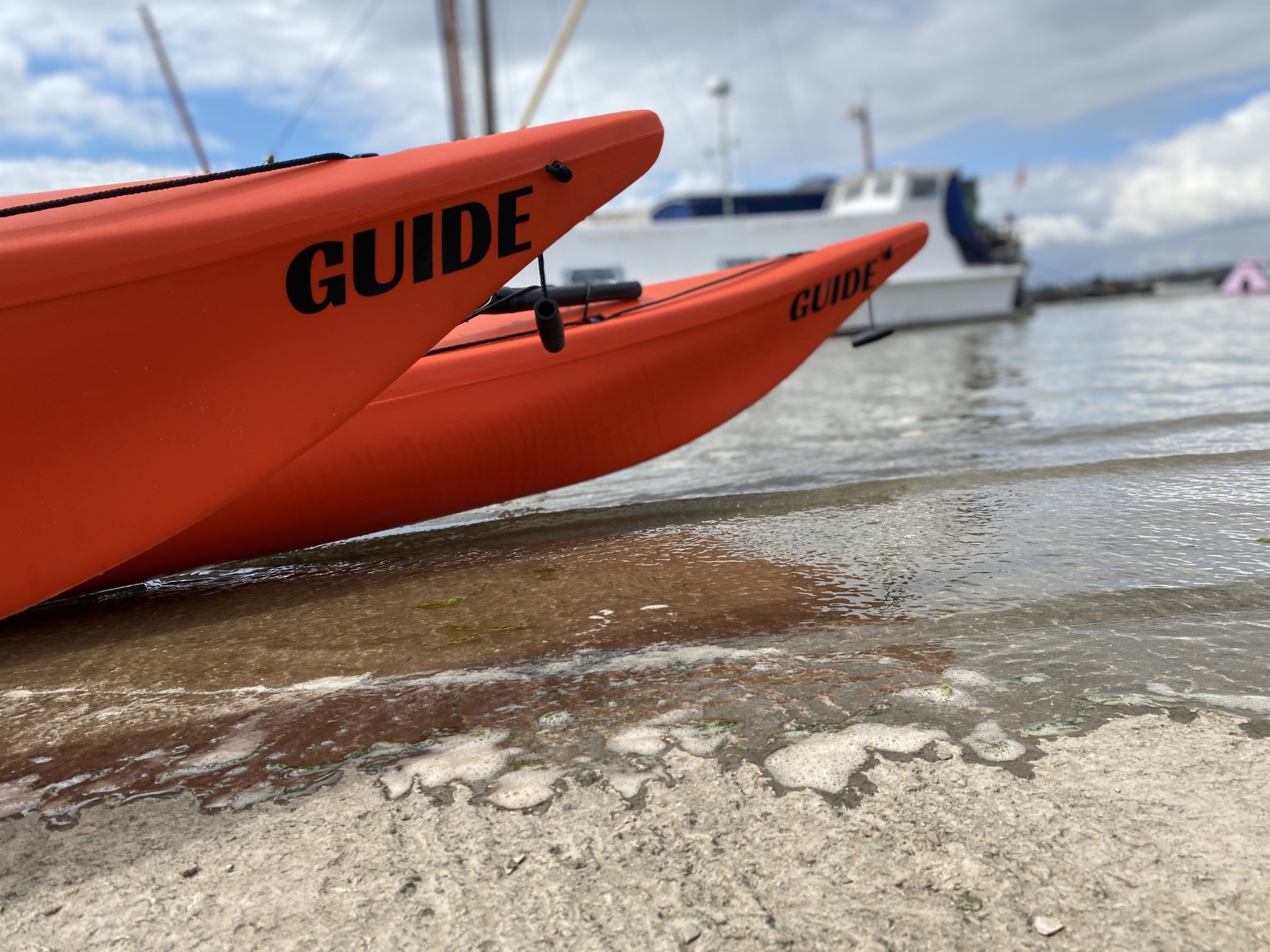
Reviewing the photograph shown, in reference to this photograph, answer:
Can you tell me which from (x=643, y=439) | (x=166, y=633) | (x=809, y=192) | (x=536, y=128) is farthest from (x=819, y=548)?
(x=809, y=192)

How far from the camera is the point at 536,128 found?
278 centimetres

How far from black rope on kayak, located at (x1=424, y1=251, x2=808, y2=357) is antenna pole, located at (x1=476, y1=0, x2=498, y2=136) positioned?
11.5m

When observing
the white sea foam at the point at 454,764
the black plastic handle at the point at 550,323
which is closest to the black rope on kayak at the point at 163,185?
the black plastic handle at the point at 550,323

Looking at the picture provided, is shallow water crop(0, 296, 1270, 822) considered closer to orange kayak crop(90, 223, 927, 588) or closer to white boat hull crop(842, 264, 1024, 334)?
orange kayak crop(90, 223, 927, 588)

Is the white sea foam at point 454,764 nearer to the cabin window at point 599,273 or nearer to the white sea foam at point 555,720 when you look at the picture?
the white sea foam at point 555,720

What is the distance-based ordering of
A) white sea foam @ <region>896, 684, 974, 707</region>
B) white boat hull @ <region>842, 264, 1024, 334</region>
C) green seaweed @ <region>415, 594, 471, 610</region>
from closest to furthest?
white sea foam @ <region>896, 684, 974, 707</region> → green seaweed @ <region>415, 594, 471, 610</region> → white boat hull @ <region>842, 264, 1024, 334</region>

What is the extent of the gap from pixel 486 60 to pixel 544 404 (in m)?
13.2

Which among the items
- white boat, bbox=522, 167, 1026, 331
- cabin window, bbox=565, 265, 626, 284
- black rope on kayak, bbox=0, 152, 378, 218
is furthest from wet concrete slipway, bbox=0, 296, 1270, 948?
white boat, bbox=522, 167, 1026, 331

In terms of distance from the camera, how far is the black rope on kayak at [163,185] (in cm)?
224

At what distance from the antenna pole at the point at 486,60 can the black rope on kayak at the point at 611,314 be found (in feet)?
37.9

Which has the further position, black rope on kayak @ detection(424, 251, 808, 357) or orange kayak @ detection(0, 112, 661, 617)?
black rope on kayak @ detection(424, 251, 808, 357)

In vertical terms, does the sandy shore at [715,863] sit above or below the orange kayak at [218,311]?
below

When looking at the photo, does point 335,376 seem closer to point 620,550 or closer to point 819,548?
point 620,550

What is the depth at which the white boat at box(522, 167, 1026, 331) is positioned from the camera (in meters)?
19.5
